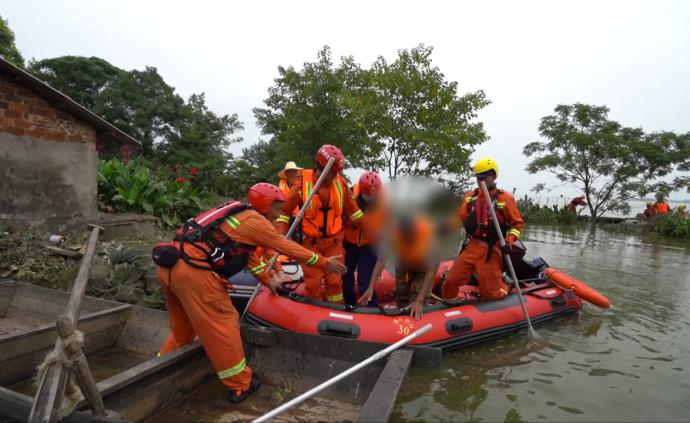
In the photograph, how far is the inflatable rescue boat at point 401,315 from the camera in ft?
13.1

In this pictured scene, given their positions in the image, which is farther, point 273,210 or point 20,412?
point 273,210

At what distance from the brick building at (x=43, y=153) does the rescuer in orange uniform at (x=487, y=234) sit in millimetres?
5994

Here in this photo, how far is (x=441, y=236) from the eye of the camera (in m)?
4.34

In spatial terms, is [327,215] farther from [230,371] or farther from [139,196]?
[139,196]

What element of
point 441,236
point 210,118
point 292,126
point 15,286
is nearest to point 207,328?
point 441,236

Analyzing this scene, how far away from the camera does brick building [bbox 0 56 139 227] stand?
20.5 feet

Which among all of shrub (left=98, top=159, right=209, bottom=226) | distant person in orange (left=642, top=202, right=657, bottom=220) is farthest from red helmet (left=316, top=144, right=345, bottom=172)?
distant person in orange (left=642, top=202, right=657, bottom=220)

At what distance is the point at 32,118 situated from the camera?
648 cm

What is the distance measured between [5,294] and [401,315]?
13.3ft

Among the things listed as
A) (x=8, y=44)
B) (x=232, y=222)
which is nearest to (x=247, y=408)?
(x=232, y=222)

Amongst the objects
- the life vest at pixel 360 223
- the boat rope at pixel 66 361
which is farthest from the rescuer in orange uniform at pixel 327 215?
the boat rope at pixel 66 361

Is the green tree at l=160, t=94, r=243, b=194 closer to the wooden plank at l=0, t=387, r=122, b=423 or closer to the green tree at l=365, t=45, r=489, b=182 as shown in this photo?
the green tree at l=365, t=45, r=489, b=182

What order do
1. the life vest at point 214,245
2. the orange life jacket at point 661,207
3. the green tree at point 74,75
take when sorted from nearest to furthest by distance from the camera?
the life vest at point 214,245, the orange life jacket at point 661,207, the green tree at point 74,75

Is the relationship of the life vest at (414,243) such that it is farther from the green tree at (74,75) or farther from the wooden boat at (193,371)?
the green tree at (74,75)
